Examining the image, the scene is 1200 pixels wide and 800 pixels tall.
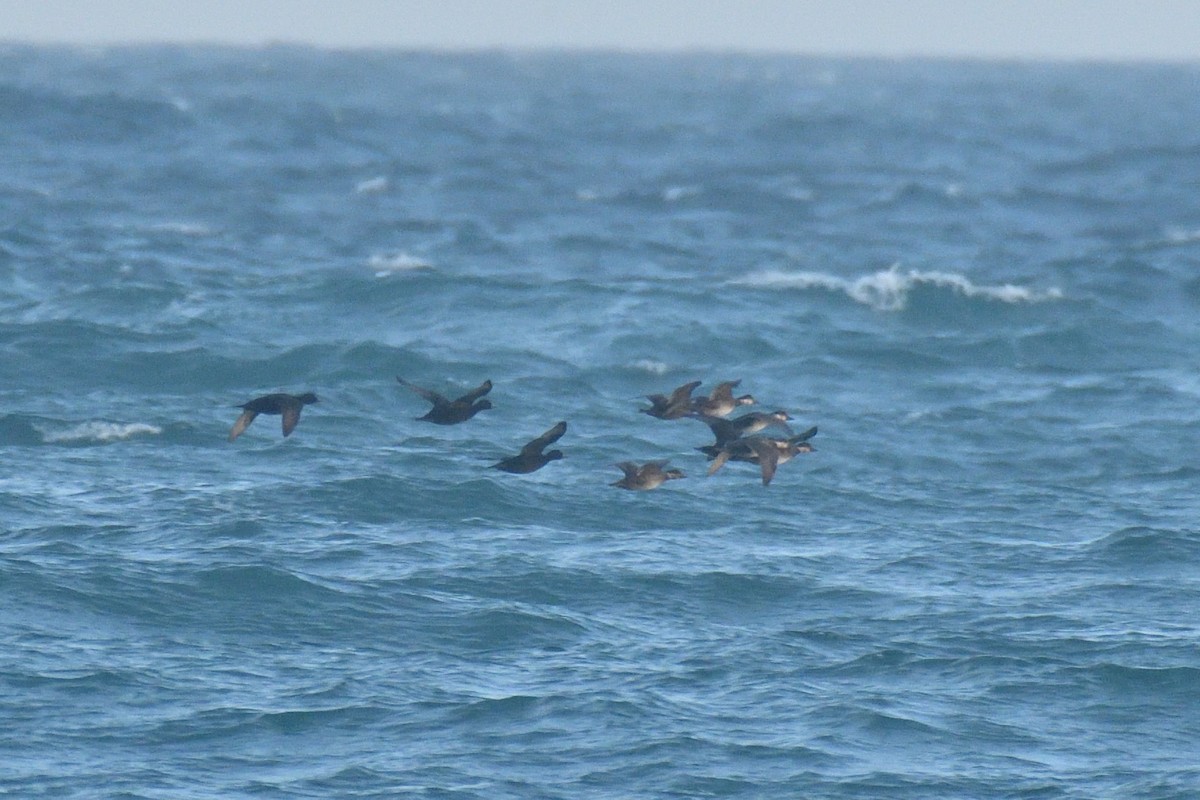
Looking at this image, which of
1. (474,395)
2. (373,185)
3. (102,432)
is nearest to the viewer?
(474,395)

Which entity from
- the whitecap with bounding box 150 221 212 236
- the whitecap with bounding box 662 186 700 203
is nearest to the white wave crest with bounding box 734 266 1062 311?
the whitecap with bounding box 150 221 212 236

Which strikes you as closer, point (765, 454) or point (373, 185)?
point (765, 454)

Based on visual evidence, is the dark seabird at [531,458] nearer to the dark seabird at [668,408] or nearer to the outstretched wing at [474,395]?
the outstretched wing at [474,395]

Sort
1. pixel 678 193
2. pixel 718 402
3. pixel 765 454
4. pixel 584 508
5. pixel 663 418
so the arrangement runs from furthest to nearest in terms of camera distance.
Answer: pixel 678 193, pixel 584 508, pixel 718 402, pixel 663 418, pixel 765 454

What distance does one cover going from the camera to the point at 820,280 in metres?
46.6

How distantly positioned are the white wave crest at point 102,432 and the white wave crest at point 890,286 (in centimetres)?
1857

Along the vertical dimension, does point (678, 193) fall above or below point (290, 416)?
above

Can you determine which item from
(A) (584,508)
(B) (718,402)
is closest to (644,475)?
(B) (718,402)

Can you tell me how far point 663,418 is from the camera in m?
22.0

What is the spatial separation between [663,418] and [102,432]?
11.8 meters

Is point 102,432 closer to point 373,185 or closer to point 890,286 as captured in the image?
point 890,286

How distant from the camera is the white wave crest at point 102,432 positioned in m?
30.0

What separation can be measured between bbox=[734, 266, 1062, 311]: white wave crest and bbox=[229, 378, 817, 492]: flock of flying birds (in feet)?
72.3

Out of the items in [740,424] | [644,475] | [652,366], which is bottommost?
[644,475]
